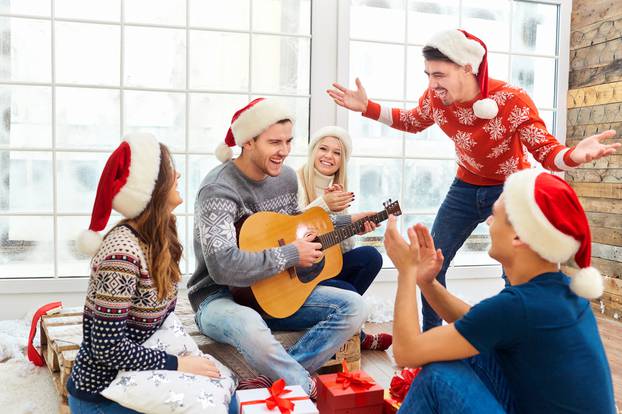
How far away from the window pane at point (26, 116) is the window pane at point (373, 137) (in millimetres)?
1738

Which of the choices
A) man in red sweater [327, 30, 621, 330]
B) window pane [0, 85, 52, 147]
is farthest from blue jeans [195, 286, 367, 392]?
window pane [0, 85, 52, 147]

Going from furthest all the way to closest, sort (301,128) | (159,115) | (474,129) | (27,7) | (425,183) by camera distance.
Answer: (425,183) < (301,128) < (159,115) < (27,7) < (474,129)

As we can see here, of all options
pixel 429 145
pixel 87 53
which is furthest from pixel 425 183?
pixel 87 53

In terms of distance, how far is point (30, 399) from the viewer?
2.18 m

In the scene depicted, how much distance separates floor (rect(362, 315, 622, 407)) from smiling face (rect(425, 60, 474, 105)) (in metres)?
1.16

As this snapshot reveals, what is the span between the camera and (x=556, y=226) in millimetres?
1271

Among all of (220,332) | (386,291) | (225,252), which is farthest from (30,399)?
(386,291)

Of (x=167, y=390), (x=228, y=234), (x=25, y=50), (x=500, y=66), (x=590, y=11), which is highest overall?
(x=590, y=11)

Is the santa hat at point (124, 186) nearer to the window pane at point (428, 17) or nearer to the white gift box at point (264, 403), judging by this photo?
the white gift box at point (264, 403)

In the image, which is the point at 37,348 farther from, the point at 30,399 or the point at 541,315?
the point at 541,315

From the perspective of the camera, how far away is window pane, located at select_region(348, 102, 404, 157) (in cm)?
375

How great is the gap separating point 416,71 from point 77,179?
214 cm

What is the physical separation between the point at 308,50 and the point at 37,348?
2.16m

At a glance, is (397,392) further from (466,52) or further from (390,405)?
(466,52)
